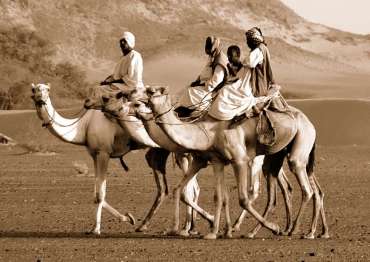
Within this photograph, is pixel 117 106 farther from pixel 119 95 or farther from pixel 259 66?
pixel 259 66

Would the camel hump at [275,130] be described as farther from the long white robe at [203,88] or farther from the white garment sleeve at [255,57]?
the long white robe at [203,88]

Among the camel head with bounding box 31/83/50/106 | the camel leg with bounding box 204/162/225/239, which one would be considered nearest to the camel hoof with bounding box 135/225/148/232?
→ the camel leg with bounding box 204/162/225/239

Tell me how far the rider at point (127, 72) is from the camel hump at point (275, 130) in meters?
2.09

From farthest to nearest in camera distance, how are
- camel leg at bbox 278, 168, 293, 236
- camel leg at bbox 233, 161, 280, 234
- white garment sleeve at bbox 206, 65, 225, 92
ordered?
1. white garment sleeve at bbox 206, 65, 225, 92
2. camel leg at bbox 278, 168, 293, 236
3. camel leg at bbox 233, 161, 280, 234

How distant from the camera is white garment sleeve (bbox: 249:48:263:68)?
16.0 m

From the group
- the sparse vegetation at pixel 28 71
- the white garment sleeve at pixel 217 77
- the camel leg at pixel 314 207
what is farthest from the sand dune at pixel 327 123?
the camel leg at pixel 314 207

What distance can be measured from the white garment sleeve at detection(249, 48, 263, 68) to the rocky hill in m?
73.0

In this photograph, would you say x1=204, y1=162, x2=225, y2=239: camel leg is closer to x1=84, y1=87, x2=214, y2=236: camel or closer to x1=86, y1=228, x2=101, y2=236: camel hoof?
x1=84, y1=87, x2=214, y2=236: camel

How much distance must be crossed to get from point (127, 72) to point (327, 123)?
34187 millimetres

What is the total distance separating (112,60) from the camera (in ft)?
329

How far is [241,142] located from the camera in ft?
51.4

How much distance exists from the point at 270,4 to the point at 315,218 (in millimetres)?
111416

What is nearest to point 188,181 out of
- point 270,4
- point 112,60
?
point 112,60

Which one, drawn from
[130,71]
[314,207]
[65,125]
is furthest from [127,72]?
[314,207]
